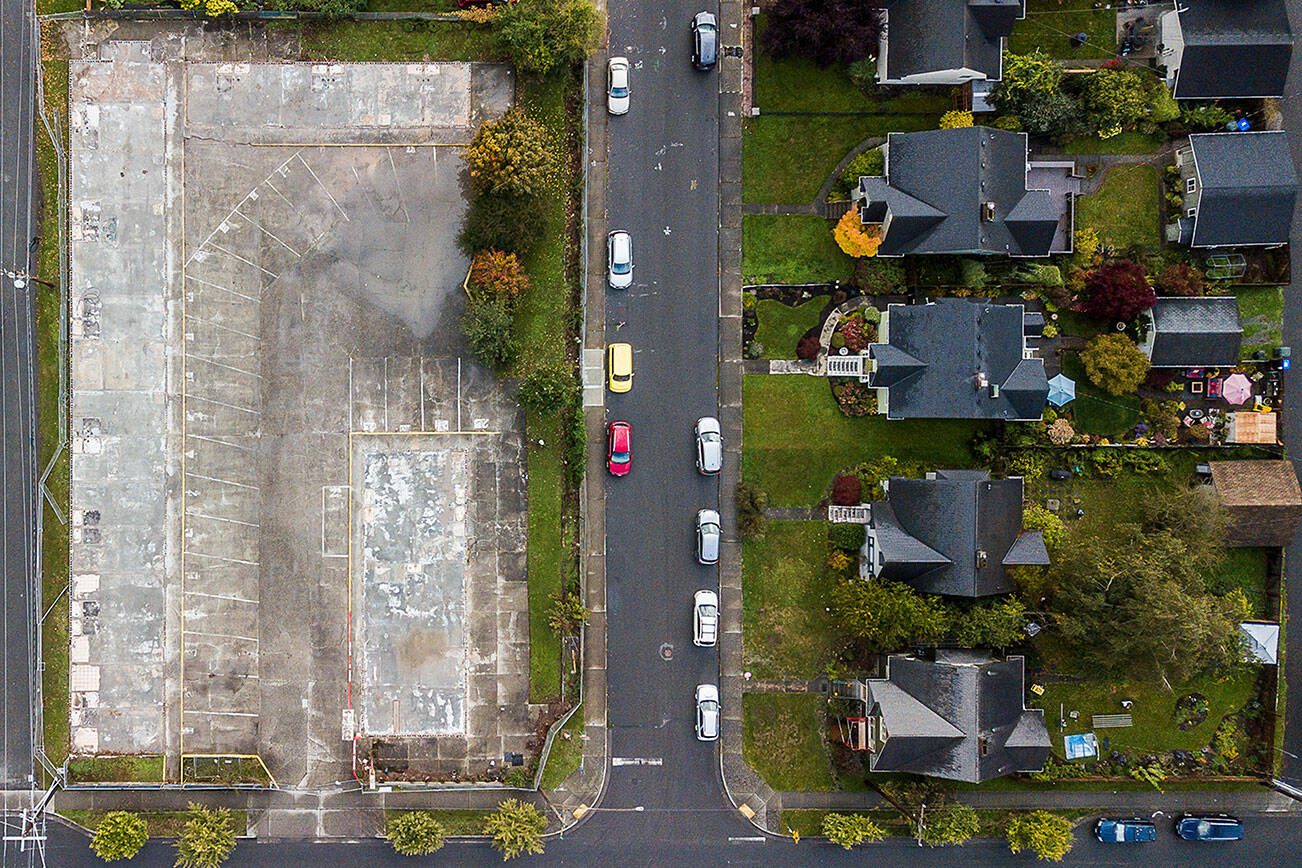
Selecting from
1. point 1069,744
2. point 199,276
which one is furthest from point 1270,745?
point 199,276

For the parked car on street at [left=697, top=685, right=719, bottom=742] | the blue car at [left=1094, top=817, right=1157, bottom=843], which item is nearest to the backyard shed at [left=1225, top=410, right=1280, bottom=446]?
the blue car at [left=1094, top=817, right=1157, bottom=843]

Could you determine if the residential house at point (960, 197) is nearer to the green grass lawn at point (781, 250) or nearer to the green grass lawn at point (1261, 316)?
the green grass lawn at point (781, 250)

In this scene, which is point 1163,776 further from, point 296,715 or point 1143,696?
point 296,715

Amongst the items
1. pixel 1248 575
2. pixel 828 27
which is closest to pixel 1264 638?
pixel 1248 575

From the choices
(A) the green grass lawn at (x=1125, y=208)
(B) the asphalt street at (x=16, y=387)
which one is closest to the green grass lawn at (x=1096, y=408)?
(A) the green grass lawn at (x=1125, y=208)

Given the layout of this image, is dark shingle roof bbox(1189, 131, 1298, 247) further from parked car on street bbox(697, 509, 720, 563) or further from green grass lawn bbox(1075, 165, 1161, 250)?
parked car on street bbox(697, 509, 720, 563)

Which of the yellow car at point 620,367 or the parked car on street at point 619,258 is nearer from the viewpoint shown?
the parked car on street at point 619,258
